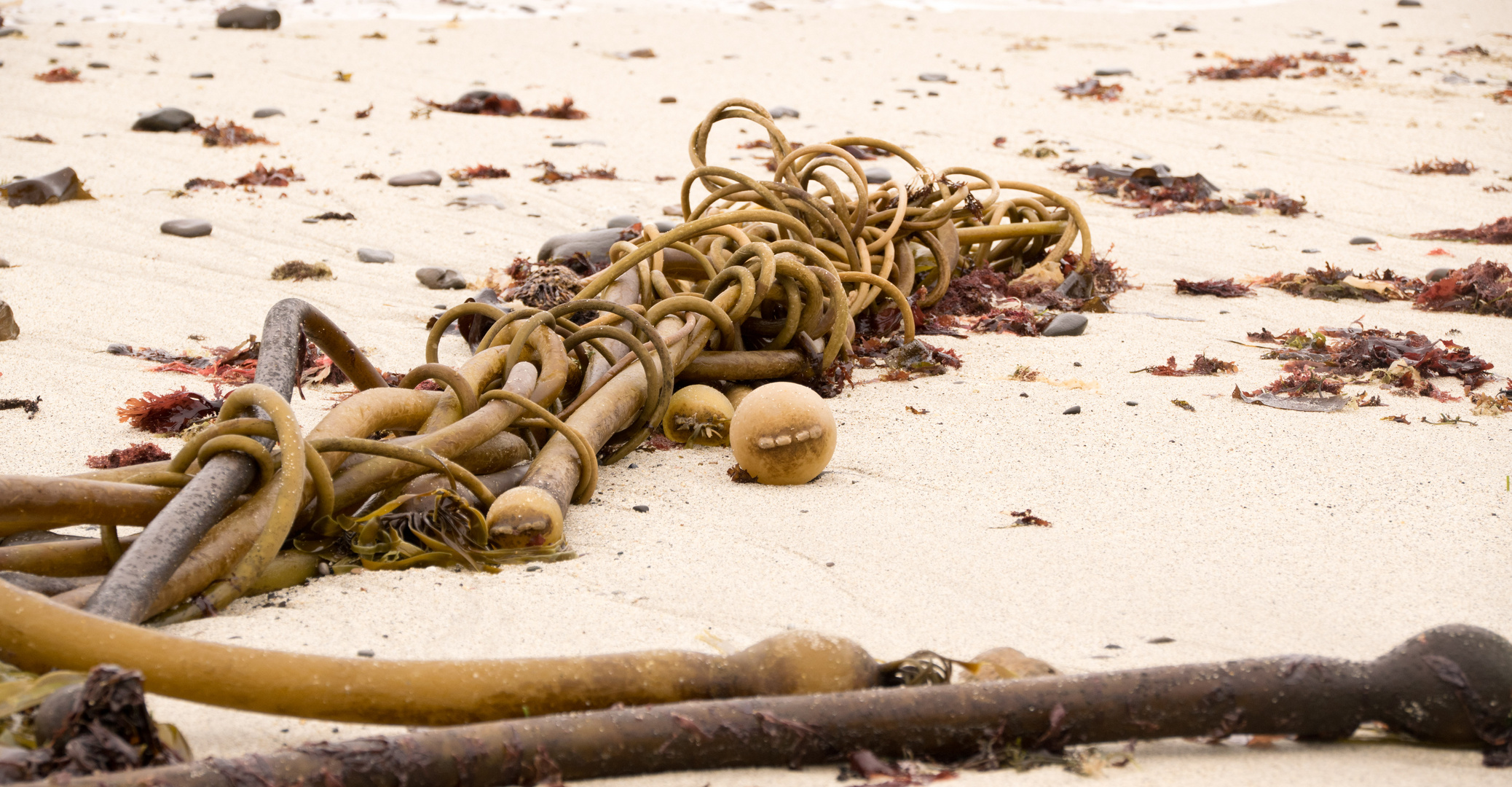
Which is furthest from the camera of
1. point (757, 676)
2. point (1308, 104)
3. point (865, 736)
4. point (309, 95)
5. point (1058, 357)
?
point (1308, 104)

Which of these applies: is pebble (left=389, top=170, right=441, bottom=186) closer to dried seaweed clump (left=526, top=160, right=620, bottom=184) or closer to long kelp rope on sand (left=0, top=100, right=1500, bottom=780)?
dried seaweed clump (left=526, top=160, right=620, bottom=184)

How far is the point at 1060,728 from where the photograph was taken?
1468 millimetres

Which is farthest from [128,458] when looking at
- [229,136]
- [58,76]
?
[58,76]

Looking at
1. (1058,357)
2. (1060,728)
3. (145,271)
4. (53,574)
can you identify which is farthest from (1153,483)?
(145,271)

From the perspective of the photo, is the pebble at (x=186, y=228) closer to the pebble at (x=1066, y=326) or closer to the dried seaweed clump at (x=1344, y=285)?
the pebble at (x=1066, y=326)

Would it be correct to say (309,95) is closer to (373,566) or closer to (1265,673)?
(373,566)

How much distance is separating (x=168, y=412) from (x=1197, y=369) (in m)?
3.00

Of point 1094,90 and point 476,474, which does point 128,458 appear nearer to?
point 476,474

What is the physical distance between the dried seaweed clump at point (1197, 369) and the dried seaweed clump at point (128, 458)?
279 centimetres

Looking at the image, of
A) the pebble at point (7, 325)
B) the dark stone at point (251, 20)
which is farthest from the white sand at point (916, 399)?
the dark stone at point (251, 20)

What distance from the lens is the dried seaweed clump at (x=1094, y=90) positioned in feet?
29.8

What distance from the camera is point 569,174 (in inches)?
257

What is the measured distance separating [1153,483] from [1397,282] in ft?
8.94

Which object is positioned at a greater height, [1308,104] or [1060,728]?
[1308,104]
